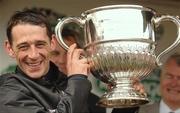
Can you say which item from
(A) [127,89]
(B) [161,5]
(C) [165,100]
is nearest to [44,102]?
(A) [127,89]

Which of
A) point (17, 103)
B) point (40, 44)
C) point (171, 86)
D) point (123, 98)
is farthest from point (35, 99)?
point (171, 86)

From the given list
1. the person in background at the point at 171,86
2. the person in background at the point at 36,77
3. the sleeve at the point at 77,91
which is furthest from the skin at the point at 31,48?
the person in background at the point at 171,86

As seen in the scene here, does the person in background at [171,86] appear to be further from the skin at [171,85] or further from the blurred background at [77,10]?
the blurred background at [77,10]

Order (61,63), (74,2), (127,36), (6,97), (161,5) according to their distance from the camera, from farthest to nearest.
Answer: (161,5) → (74,2) → (61,63) → (127,36) → (6,97)

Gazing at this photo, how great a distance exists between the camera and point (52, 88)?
1858 mm

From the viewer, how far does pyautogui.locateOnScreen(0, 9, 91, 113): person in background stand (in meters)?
1.71

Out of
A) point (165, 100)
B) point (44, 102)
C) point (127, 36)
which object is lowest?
point (165, 100)

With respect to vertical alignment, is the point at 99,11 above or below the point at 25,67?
above

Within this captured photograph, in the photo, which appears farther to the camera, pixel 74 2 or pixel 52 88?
pixel 74 2

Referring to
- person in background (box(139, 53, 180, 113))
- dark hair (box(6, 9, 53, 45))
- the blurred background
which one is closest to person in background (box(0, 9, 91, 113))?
dark hair (box(6, 9, 53, 45))

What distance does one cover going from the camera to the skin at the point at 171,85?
10.3 feet

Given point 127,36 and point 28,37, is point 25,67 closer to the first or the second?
point 28,37

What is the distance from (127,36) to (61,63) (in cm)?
66

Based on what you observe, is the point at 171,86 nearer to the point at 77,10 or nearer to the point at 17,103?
the point at 77,10
